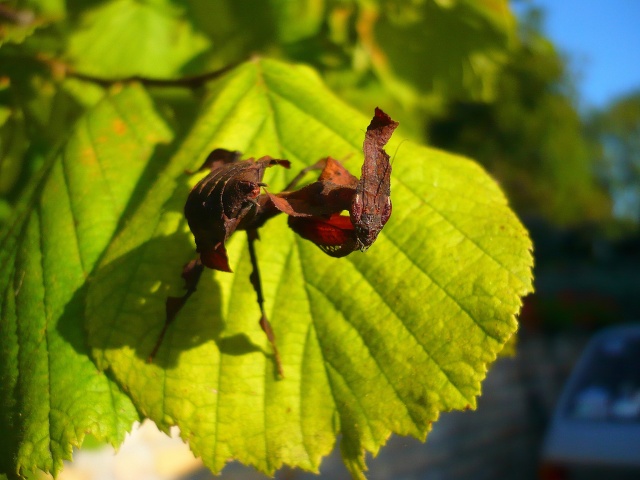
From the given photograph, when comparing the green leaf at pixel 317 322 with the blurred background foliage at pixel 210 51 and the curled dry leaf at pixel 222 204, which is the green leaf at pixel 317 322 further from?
the blurred background foliage at pixel 210 51

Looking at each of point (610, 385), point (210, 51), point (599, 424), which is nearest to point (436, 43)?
point (210, 51)

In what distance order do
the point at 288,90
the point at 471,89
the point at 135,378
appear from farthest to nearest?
the point at 471,89 → the point at 288,90 → the point at 135,378

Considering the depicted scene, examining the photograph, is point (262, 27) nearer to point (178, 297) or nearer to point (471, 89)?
point (471, 89)

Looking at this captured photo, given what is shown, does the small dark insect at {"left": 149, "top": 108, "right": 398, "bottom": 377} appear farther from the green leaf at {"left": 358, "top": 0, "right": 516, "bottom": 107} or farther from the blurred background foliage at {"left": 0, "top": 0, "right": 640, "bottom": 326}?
the green leaf at {"left": 358, "top": 0, "right": 516, "bottom": 107}

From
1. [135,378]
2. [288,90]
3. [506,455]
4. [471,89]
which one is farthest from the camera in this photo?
[506,455]

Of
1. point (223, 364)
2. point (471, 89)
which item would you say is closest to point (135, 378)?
point (223, 364)

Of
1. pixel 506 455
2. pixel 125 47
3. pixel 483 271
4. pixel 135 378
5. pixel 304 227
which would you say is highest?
pixel 506 455

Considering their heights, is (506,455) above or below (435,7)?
above
